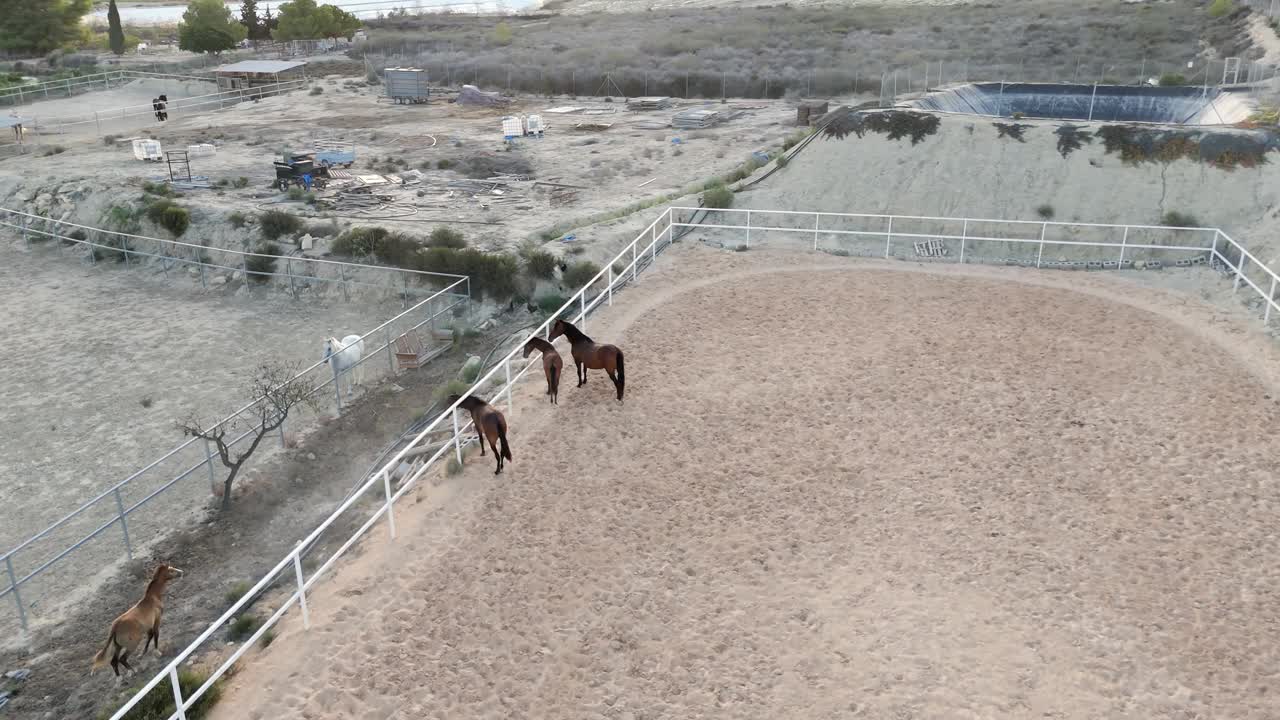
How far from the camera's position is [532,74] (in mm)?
60875

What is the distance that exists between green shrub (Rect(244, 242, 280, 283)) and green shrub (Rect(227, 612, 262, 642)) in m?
16.9

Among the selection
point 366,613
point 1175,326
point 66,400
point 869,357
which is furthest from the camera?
point 66,400

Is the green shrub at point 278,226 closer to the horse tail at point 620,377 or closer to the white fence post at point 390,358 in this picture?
the white fence post at point 390,358

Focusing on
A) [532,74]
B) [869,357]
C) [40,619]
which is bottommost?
[40,619]

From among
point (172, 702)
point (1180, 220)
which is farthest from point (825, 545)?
point (1180, 220)

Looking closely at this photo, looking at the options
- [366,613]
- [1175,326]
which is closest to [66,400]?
[366,613]

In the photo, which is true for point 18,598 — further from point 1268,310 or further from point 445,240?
point 1268,310

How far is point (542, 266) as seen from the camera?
24250 mm

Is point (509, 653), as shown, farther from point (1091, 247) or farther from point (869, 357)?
point (1091, 247)

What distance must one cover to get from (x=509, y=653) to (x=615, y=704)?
1.36 m

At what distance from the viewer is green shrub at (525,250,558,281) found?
79.5ft

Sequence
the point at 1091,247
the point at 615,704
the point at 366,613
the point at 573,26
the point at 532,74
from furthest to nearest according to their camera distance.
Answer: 1. the point at 573,26
2. the point at 532,74
3. the point at 1091,247
4. the point at 366,613
5. the point at 615,704

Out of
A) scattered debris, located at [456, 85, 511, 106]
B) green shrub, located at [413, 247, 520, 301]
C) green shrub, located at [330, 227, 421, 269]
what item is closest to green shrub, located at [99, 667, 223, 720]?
green shrub, located at [413, 247, 520, 301]

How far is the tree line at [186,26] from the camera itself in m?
74.4
